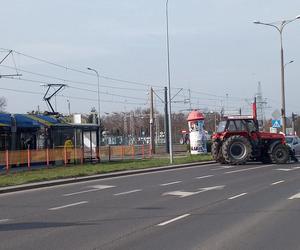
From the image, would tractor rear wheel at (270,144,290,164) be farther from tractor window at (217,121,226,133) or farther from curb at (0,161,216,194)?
curb at (0,161,216,194)

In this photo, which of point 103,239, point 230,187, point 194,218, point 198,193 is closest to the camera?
point 103,239

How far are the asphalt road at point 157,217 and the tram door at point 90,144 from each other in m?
14.9

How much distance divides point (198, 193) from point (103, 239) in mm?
7691

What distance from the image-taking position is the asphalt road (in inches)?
358

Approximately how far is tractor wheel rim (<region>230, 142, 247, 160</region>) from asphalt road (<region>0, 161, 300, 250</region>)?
443 inches

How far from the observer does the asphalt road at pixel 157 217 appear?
9.09 meters

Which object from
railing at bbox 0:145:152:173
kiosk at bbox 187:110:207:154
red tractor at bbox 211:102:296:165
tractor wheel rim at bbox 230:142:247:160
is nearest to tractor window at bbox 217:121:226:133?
red tractor at bbox 211:102:296:165

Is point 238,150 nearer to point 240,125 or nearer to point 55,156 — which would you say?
point 240,125

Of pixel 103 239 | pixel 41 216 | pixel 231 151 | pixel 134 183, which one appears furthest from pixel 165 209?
pixel 231 151

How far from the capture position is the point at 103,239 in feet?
30.6

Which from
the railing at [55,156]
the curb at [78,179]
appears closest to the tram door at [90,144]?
the railing at [55,156]

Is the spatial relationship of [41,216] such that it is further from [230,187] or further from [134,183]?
[134,183]

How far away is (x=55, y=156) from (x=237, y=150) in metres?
10.2

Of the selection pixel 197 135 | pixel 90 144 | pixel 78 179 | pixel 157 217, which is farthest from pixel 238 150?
pixel 157 217
